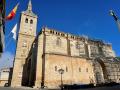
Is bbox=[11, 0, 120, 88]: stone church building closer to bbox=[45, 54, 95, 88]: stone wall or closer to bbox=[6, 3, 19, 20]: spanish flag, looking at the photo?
bbox=[45, 54, 95, 88]: stone wall

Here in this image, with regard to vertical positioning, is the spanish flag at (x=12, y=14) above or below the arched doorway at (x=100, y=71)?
above

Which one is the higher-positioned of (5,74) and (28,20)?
(28,20)

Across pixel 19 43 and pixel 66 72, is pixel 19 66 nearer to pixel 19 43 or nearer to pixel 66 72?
pixel 19 43

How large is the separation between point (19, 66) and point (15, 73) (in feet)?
8.50

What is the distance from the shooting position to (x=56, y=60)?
134ft

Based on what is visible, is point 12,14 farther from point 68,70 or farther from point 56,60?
point 68,70

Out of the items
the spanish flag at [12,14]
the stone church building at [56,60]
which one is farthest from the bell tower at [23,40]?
the spanish flag at [12,14]

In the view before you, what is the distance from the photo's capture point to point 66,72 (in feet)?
134

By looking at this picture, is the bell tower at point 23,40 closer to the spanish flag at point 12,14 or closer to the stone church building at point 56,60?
the stone church building at point 56,60

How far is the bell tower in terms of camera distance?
148ft

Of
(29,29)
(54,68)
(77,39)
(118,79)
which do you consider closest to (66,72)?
(54,68)

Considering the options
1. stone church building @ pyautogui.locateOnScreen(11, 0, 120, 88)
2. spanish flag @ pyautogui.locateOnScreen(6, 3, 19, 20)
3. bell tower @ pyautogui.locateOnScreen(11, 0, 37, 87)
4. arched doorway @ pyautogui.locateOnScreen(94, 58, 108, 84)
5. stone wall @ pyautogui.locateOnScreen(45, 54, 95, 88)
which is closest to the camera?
spanish flag @ pyautogui.locateOnScreen(6, 3, 19, 20)

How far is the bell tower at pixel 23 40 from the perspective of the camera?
45.2 m

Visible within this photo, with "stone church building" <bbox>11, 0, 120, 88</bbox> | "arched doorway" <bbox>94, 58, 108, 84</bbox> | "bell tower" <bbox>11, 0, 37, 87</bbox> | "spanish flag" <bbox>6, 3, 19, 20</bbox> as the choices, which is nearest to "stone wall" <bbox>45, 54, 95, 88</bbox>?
"stone church building" <bbox>11, 0, 120, 88</bbox>
